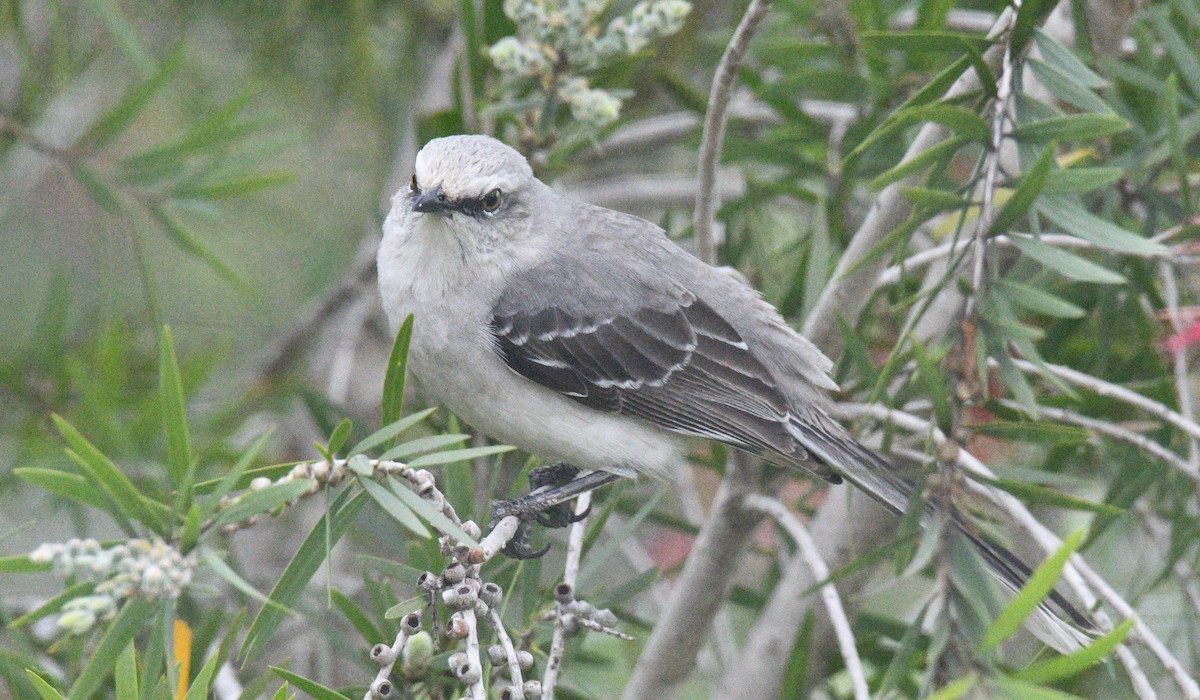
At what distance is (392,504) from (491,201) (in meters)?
1.48

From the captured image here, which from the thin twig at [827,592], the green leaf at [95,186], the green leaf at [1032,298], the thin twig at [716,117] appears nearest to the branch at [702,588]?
the thin twig at [827,592]

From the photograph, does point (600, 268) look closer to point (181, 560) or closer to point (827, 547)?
point (827, 547)

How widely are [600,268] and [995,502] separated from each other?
1.22 m

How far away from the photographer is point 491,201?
309 cm

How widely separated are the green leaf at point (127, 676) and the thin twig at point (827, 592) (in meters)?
1.13

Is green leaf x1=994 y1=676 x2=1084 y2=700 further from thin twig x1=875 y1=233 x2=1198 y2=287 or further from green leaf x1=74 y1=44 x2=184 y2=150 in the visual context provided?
green leaf x1=74 y1=44 x2=184 y2=150

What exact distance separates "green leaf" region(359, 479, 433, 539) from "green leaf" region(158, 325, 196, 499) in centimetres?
25

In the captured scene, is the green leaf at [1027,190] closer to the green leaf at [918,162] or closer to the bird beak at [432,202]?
the green leaf at [918,162]

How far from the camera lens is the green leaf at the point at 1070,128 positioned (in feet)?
7.20

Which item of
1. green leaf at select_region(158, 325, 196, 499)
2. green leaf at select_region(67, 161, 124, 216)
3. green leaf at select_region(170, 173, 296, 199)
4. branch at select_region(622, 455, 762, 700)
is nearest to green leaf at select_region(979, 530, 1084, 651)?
green leaf at select_region(158, 325, 196, 499)

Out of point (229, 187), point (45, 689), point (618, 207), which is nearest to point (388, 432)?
point (45, 689)

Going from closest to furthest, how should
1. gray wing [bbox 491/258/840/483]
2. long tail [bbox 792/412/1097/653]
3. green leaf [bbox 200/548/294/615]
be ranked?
green leaf [bbox 200/548/294/615], long tail [bbox 792/412/1097/653], gray wing [bbox 491/258/840/483]

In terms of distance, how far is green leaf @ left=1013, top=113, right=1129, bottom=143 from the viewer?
219 cm

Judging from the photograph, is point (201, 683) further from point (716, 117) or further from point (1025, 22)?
point (1025, 22)
